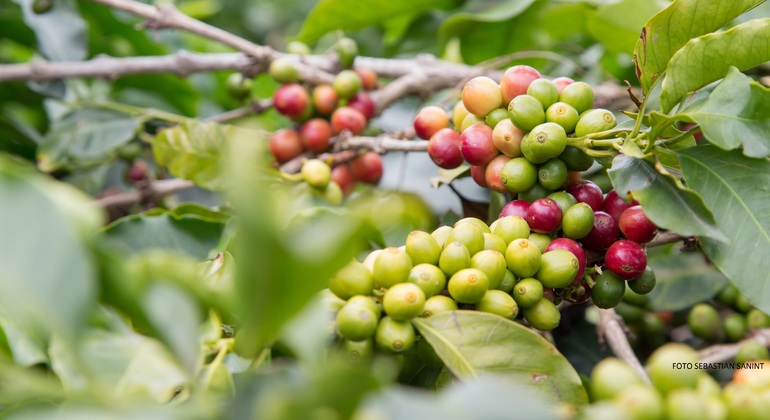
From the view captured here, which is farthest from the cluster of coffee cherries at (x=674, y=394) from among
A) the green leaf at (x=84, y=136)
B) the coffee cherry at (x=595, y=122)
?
the green leaf at (x=84, y=136)

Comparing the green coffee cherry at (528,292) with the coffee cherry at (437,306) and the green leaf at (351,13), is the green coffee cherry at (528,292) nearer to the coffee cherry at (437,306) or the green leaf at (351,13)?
the coffee cherry at (437,306)

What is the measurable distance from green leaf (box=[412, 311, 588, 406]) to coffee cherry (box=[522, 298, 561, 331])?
0.08 m

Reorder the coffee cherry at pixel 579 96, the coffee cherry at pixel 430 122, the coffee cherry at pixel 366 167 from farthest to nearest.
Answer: the coffee cherry at pixel 366 167, the coffee cherry at pixel 430 122, the coffee cherry at pixel 579 96

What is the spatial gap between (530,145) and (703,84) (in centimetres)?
24

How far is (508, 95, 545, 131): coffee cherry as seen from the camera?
3.13 feet

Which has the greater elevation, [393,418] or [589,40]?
[393,418]

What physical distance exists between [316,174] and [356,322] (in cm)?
64

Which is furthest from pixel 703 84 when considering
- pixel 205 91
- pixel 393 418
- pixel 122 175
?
pixel 205 91

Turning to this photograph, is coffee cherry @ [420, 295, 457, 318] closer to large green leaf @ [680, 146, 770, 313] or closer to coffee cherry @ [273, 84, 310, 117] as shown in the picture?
large green leaf @ [680, 146, 770, 313]

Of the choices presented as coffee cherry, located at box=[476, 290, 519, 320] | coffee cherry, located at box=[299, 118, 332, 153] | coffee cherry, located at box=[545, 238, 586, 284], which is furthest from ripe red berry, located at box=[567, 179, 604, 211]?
coffee cherry, located at box=[299, 118, 332, 153]

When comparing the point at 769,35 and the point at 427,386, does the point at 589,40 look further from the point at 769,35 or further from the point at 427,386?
the point at 427,386

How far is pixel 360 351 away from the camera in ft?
2.60

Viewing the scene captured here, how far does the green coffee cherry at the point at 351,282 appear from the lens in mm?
815

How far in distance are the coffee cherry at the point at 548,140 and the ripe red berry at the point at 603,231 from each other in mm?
118
